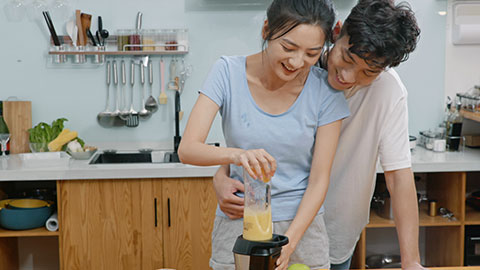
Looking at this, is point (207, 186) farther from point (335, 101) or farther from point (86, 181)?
point (335, 101)

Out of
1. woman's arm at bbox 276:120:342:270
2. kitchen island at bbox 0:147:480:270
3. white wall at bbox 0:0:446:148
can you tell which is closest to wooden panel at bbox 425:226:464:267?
kitchen island at bbox 0:147:480:270

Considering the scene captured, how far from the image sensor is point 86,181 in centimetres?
264

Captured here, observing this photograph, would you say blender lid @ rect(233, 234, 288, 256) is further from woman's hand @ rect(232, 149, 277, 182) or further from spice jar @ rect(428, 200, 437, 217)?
spice jar @ rect(428, 200, 437, 217)

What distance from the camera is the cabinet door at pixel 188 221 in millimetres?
2674

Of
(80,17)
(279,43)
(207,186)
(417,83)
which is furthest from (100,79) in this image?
(279,43)

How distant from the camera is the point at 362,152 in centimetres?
167

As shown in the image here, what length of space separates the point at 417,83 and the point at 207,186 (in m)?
1.44

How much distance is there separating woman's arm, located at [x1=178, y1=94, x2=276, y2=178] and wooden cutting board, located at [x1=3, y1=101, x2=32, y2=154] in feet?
6.45

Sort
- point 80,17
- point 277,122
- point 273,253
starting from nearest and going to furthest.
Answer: point 273,253
point 277,122
point 80,17

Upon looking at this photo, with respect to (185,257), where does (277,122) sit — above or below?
above

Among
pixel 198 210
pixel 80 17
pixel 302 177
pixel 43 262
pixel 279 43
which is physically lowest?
pixel 43 262

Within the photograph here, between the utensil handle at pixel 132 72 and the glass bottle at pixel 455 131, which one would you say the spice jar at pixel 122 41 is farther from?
the glass bottle at pixel 455 131

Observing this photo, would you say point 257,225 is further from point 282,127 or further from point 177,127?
point 177,127

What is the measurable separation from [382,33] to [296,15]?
21 cm
